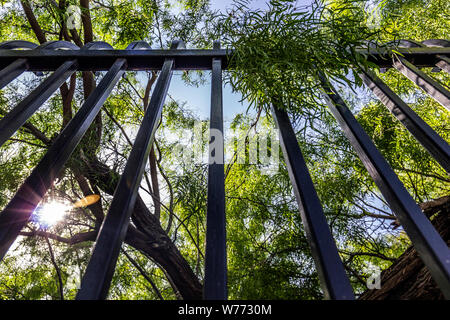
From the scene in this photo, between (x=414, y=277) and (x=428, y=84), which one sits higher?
(x=428, y=84)

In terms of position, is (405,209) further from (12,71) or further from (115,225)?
(12,71)

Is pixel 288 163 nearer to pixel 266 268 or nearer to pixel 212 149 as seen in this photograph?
pixel 212 149

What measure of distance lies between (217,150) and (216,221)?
214mm

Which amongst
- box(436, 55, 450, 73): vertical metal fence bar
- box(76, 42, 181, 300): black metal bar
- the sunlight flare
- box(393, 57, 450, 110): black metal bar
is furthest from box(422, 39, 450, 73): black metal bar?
the sunlight flare

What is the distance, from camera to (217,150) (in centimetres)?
62

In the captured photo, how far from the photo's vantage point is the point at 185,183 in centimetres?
180

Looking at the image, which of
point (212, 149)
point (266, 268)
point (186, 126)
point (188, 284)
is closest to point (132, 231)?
point (188, 284)

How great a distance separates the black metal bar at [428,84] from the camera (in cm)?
81

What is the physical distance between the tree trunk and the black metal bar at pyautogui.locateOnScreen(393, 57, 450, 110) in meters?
0.66

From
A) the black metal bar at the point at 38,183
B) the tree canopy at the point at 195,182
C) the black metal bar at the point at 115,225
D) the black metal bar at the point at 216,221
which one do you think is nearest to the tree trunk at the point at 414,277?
the tree canopy at the point at 195,182

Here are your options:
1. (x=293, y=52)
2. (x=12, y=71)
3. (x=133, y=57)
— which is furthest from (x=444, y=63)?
(x=12, y=71)

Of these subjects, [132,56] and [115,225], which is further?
[132,56]
